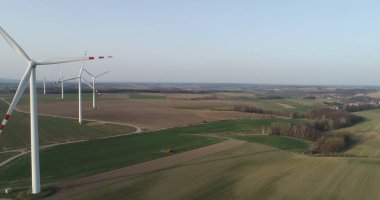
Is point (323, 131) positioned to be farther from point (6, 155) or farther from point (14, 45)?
point (14, 45)

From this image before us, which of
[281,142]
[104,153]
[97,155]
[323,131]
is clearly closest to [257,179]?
[97,155]

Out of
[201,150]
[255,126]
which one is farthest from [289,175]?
[255,126]

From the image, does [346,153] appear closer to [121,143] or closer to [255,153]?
[255,153]

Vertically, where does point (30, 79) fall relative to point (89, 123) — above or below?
above

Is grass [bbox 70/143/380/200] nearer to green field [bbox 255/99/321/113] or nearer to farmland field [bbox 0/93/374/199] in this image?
farmland field [bbox 0/93/374/199]

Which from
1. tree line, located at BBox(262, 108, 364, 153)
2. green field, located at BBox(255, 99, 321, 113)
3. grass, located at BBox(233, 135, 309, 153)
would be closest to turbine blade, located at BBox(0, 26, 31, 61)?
grass, located at BBox(233, 135, 309, 153)

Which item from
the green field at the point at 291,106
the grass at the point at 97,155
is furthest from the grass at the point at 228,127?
the green field at the point at 291,106
